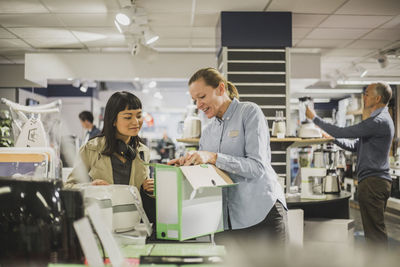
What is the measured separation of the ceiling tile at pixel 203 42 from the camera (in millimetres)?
6133

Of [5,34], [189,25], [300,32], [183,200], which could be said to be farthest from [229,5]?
[5,34]

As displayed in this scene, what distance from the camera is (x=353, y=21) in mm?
5039

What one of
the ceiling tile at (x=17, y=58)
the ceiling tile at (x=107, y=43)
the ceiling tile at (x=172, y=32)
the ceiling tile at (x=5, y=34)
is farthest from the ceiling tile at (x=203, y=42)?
the ceiling tile at (x=17, y=58)

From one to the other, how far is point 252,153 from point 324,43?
5340mm

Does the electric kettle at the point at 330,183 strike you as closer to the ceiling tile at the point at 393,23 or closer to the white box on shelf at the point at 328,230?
the white box on shelf at the point at 328,230

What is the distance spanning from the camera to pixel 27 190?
1.02 metres

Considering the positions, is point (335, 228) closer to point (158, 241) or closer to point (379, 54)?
point (158, 241)

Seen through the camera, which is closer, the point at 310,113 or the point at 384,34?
the point at 310,113

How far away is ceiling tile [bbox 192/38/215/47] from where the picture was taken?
6.13 meters

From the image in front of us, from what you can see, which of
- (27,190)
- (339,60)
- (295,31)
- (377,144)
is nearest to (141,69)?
(295,31)

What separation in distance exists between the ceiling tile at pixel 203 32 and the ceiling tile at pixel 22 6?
2233mm

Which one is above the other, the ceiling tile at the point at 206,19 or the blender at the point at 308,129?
the ceiling tile at the point at 206,19

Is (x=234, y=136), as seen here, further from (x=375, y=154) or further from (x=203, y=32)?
(x=203, y=32)

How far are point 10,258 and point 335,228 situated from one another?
123 inches
